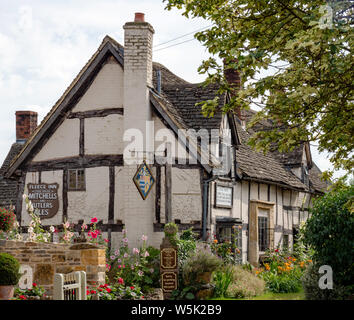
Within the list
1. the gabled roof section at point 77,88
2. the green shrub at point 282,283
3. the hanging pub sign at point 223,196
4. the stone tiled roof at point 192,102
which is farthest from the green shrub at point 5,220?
the green shrub at point 282,283

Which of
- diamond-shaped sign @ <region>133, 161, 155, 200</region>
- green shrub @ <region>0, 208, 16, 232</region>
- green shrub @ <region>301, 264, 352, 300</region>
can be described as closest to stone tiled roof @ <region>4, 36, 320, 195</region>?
diamond-shaped sign @ <region>133, 161, 155, 200</region>

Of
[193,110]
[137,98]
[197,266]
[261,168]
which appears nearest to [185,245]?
[197,266]

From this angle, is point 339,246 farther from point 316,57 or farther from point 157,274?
point 316,57

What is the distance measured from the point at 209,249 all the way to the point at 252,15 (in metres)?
7.67

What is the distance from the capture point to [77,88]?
55.9 ft

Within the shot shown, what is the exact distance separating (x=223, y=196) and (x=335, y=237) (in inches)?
193

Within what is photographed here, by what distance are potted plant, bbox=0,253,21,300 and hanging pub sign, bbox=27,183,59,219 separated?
7324mm

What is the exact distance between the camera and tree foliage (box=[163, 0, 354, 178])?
24.9 feet

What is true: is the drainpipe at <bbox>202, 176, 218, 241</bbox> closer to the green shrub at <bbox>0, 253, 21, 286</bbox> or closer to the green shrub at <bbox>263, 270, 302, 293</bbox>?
the green shrub at <bbox>263, 270, 302, 293</bbox>

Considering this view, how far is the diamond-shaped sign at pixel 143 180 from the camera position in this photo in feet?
50.2

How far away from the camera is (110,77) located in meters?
16.9

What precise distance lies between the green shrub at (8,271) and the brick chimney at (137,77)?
665 centimetres

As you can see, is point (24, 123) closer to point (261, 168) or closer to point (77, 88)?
point (77, 88)

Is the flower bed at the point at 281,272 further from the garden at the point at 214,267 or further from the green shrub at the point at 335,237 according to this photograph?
the green shrub at the point at 335,237
